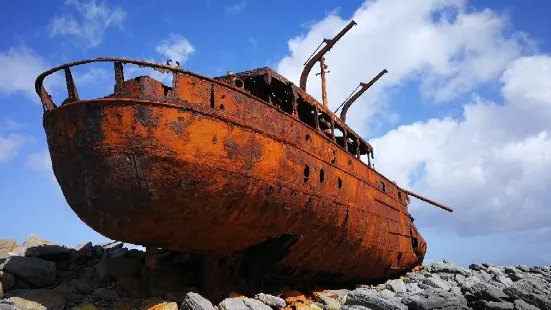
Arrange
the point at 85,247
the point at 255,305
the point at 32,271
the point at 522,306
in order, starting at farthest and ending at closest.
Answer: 1. the point at 85,247
2. the point at 522,306
3. the point at 32,271
4. the point at 255,305

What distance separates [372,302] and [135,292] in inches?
146

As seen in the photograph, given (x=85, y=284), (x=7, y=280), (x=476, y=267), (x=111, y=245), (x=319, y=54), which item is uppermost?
(x=319, y=54)

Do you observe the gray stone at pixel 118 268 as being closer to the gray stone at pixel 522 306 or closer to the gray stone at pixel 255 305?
the gray stone at pixel 255 305

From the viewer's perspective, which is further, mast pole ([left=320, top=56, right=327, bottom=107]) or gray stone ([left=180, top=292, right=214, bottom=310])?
mast pole ([left=320, top=56, right=327, bottom=107])

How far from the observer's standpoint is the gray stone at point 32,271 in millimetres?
6727

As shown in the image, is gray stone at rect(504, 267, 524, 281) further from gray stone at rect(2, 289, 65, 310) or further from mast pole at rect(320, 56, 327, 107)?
gray stone at rect(2, 289, 65, 310)

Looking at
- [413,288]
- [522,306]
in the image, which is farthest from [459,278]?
[522,306]

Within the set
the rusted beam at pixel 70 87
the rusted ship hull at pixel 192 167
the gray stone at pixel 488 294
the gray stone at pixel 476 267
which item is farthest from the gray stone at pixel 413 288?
the rusted beam at pixel 70 87

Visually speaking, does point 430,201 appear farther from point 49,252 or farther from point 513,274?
point 49,252

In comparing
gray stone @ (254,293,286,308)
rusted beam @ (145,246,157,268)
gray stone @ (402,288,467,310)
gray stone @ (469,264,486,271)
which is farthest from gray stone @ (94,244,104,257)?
gray stone @ (469,264,486,271)

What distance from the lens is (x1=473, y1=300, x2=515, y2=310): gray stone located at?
7108 mm

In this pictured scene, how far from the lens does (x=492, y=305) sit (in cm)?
728

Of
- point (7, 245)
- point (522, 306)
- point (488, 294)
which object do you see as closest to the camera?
point (522, 306)

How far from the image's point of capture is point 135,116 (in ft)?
17.1
